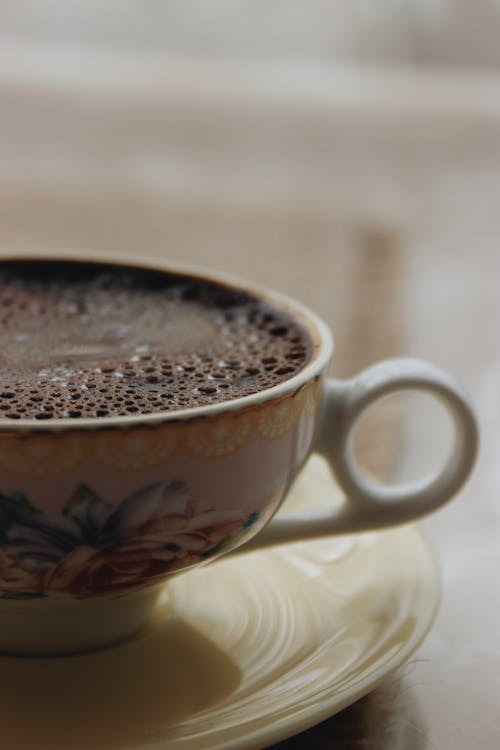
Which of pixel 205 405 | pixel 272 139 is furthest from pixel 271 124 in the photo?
pixel 205 405

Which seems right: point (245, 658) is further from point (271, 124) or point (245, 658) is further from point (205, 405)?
point (271, 124)

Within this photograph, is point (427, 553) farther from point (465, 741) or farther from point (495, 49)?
point (495, 49)

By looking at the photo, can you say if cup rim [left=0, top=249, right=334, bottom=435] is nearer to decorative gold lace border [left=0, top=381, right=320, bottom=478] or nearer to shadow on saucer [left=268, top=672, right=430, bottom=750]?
decorative gold lace border [left=0, top=381, right=320, bottom=478]

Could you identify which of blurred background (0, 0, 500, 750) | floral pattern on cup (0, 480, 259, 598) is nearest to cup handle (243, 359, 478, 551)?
floral pattern on cup (0, 480, 259, 598)

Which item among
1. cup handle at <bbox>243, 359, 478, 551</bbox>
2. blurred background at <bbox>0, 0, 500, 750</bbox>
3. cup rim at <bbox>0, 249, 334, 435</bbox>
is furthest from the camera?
blurred background at <bbox>0, 0, 500, 750</bbox>

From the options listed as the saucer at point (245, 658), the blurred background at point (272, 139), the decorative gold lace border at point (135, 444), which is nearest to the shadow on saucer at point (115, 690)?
the saucer at point (245, 658)

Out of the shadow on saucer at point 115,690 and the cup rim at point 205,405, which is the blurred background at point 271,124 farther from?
the shadow on saucer at point 115,690

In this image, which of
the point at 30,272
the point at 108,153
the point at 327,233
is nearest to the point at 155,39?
the point at 108,153
